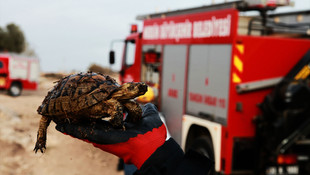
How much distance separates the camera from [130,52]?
10.0 m

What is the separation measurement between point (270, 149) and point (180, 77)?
→ 7.48 ft

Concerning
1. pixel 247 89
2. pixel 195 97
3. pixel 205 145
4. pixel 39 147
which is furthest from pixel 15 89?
pixel 39 147

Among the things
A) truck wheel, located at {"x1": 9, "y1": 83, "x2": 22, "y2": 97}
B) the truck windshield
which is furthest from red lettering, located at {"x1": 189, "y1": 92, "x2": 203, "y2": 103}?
truck wheel, located at {"x1": 9, "y1": 83, "x2": 22, "y2": 97}

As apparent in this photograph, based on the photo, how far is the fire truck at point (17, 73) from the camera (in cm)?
2308

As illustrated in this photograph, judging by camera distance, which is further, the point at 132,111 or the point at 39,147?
the point at 39,147

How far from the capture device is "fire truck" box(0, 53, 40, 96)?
75.7 feet

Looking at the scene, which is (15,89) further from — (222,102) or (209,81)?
(222,102)

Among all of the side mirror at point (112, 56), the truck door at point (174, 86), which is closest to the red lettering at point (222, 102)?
the truck door at point (174, 86)

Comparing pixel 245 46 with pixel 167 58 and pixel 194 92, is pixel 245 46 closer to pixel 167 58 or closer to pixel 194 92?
pixel 194 92

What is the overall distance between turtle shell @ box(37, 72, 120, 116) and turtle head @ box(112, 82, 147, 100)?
0.04 meters

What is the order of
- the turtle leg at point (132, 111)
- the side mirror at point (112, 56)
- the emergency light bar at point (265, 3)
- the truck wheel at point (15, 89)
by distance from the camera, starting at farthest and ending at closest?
the truck wheel at point (15, 89) → the side mirror at point (112, 56) → the emergency light bar at point (265, 3) → the turtle leg at point (132, 111)

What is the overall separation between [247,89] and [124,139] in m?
4.27

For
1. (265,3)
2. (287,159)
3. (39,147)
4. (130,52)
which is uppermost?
(265,3)

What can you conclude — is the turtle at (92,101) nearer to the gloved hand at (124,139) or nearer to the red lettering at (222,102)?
the gloved hand at (124,139)
